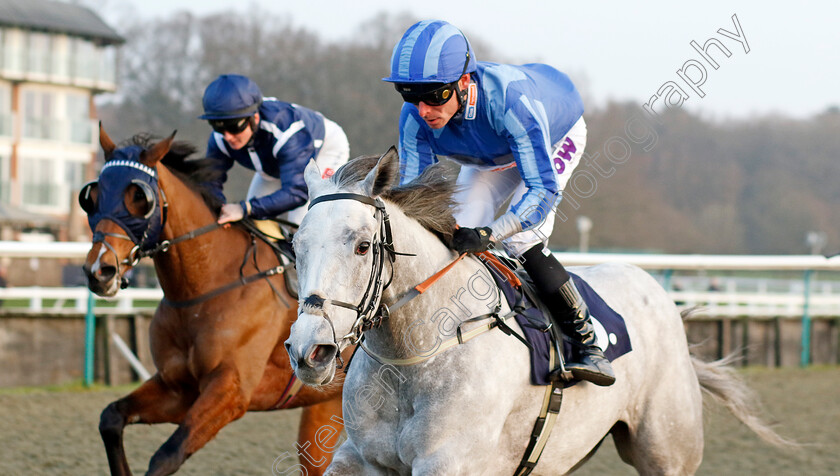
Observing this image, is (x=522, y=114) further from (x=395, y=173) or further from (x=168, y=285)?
(x=168, y=285)

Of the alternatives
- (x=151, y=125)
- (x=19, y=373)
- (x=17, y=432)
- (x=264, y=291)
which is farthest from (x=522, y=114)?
(x=151, y=125)

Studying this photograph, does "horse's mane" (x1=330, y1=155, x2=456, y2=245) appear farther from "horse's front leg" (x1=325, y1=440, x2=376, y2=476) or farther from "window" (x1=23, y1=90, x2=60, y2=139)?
"window" (x1=23, y1=90, x2=60, y2=139)

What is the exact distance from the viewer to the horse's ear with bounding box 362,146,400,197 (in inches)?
93.7

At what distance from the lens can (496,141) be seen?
9.84 ft

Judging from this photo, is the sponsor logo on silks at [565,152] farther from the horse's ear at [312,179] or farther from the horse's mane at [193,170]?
the horse's mane at [193,170]

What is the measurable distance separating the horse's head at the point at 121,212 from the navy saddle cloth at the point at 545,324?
166cm

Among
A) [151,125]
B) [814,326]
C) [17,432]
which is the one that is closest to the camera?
[17,432]

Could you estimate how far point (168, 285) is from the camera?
13.1 feet

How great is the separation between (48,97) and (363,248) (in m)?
33.8

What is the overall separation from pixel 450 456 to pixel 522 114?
1.11 metres

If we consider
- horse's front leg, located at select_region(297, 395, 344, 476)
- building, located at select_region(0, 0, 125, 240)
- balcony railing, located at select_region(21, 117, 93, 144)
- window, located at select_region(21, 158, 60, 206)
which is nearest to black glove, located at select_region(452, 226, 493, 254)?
horse's front leg, located at select_region(297, 395, 344, 476)

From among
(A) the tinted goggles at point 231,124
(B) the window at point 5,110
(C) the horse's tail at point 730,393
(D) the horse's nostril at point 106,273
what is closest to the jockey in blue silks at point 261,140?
(A) the tinted goggles at point 231,124

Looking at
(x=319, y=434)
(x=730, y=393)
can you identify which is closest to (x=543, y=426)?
(x=730, y=393)

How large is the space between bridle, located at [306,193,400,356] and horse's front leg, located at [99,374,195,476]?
168cm
